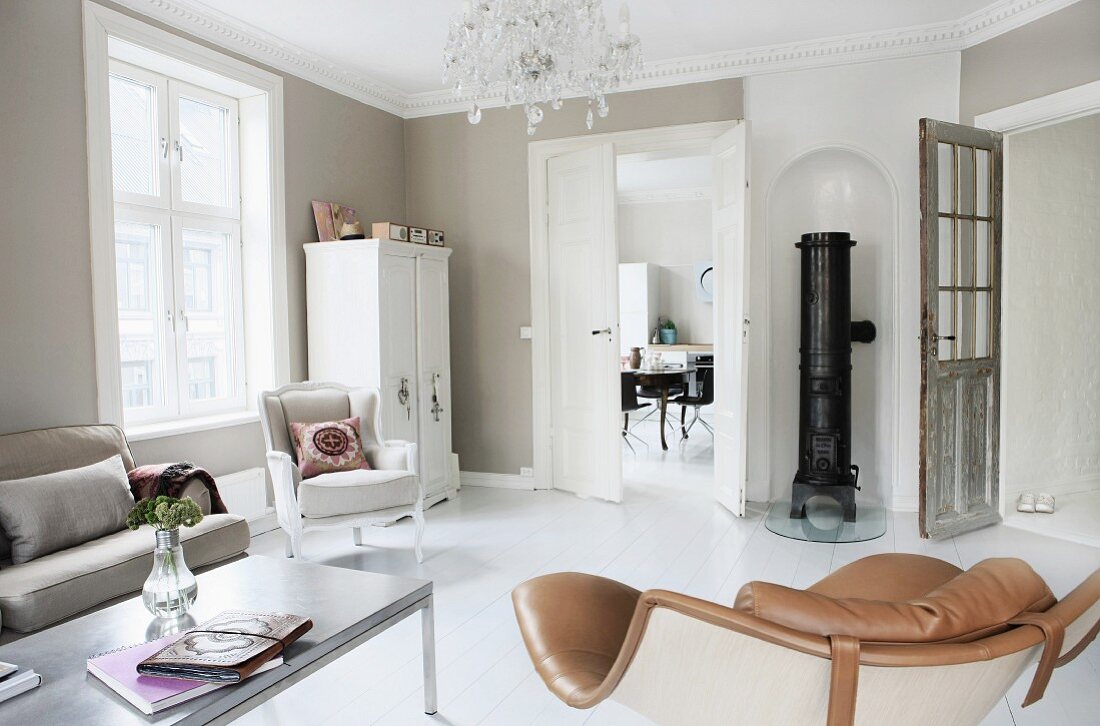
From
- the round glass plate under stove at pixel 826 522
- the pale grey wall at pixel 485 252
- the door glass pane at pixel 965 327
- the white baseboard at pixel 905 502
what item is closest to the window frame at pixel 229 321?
the pale grey wall at pixel 485 252

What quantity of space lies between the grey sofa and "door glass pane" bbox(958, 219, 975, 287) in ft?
13.2

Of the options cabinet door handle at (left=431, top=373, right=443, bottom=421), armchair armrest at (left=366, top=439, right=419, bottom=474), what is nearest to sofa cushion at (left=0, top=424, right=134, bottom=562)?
armchair armrest at (left=366, top=439, right=419, bottom=474)

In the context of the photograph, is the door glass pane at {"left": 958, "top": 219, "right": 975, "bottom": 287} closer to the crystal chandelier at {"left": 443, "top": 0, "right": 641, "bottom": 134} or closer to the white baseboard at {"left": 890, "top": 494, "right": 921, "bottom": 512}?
the white baseboard at {"left": 890, "top": 494, "right": 921, "bottom": 512}

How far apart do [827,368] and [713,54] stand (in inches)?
84.4

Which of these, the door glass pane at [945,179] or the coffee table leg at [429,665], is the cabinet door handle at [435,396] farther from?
the door glass pane at [945,179]

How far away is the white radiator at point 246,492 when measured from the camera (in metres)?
4.10

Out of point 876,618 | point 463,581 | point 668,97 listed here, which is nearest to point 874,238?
point 668,97

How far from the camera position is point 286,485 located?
363 centimetres

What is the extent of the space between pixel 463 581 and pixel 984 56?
13.5 feet

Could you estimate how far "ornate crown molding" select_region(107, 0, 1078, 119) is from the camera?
12.9 ft

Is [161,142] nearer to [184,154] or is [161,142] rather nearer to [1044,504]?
[184,154]

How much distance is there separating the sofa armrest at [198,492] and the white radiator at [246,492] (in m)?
0.80

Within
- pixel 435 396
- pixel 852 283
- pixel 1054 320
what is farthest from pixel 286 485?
pixel 1054 320

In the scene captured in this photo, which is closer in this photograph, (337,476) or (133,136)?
(337,476)
